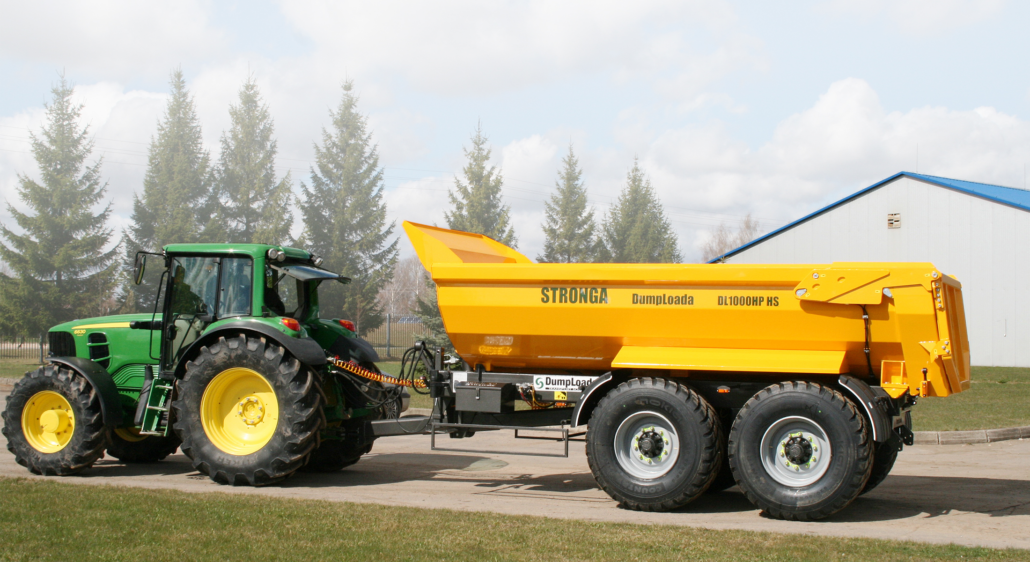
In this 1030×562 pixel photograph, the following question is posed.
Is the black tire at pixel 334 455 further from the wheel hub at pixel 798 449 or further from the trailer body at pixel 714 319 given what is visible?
the wheel hub at pixel 798 449

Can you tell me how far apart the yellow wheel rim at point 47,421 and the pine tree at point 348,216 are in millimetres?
30440

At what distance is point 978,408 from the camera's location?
1591cm

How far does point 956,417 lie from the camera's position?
14.4 meters

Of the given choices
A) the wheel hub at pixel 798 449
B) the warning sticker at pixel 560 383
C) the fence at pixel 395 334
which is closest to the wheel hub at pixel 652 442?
the warning sticker at pixel 560 383

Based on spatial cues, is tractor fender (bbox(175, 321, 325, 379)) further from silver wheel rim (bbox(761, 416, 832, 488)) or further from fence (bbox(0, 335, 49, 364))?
fence (bbox(0, 335, 49, 364))

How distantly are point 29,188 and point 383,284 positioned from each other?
16.1 m

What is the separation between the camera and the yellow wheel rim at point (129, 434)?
9.67 meters

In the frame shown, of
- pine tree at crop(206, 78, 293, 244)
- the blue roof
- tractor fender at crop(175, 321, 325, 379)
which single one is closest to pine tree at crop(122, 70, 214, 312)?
pine tree at crop(206, 78, 293, 244)

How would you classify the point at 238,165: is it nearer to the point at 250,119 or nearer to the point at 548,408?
the point at 250,119

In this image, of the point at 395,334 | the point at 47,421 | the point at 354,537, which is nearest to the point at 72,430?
the point at 47,421

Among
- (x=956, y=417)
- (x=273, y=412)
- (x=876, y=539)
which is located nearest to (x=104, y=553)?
(x=273, y=412)

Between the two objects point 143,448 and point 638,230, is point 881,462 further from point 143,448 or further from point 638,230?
point 638,230

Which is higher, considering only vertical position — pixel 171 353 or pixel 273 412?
pixel 171 353

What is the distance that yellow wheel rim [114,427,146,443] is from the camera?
967 cm
